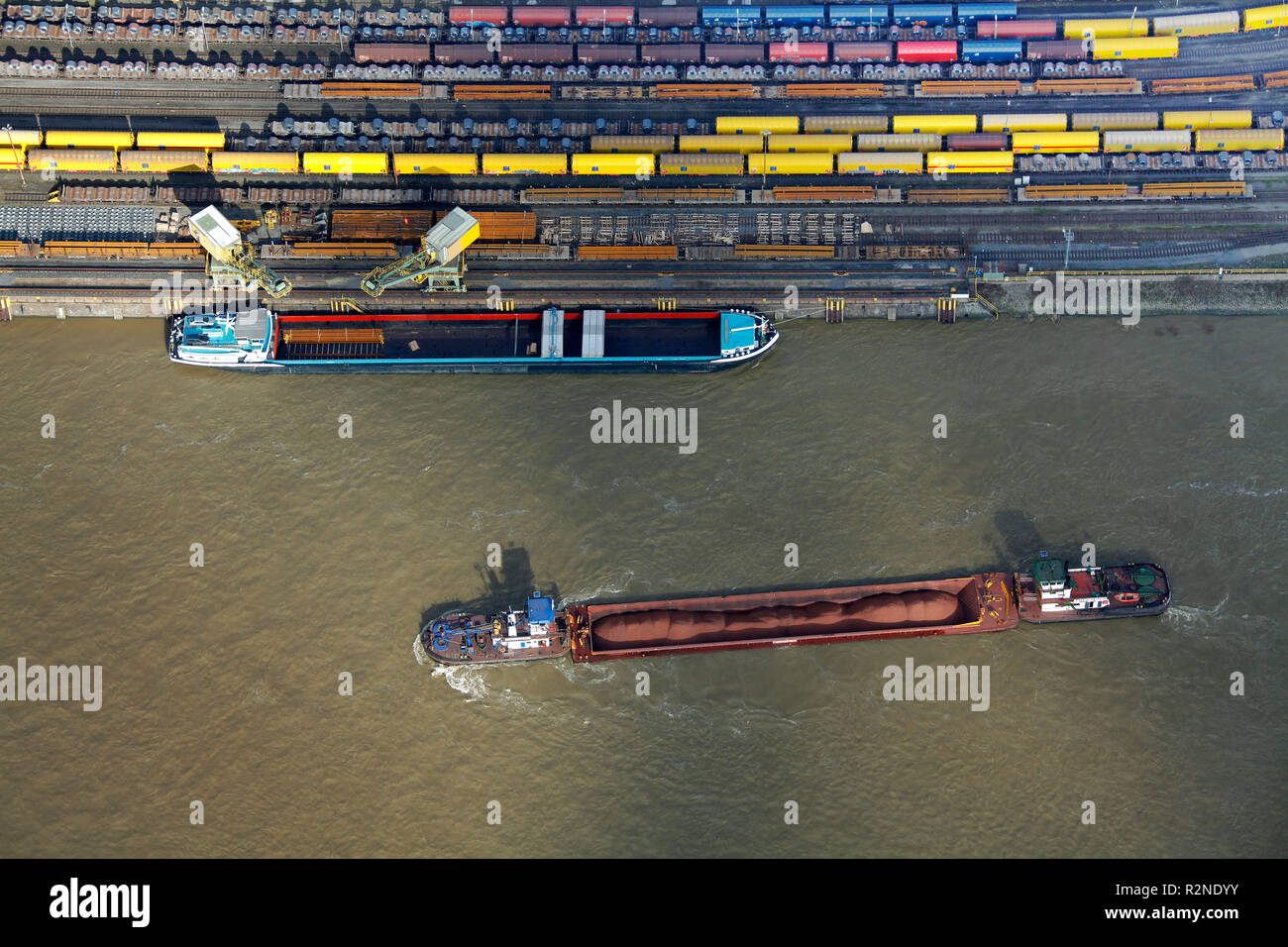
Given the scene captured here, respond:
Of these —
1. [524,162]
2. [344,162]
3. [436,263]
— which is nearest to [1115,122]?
[524,162]

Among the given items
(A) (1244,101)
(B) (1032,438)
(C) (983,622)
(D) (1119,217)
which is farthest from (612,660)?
(A) (1244,101)

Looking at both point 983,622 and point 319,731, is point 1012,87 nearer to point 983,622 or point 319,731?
point 983,622

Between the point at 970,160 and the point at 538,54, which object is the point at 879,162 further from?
the point at 538,54

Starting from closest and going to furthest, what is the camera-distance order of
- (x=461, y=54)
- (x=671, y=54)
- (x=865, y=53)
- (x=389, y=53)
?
(x=389, y=53) < (x=461, y=54) < (x=671, y=54) < (x=865, y=53)

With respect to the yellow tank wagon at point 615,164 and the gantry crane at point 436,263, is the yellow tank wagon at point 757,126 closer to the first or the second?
the yellow tank wagon at point 615,164

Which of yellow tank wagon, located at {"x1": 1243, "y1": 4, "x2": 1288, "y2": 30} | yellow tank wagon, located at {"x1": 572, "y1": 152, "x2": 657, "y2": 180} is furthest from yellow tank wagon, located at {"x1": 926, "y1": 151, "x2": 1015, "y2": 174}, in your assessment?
yellow tank wagon, located at {"x1": 1243, "y1": 4, "x2": 1288, "y2": 30}

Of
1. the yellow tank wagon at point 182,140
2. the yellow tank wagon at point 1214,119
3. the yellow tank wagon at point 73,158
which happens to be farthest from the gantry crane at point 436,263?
the yellow tank wagon at point 1214,119

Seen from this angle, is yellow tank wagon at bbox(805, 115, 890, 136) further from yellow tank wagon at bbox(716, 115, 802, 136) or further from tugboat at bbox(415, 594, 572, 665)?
tugboat at bbox(415, 594, 572, 665)
